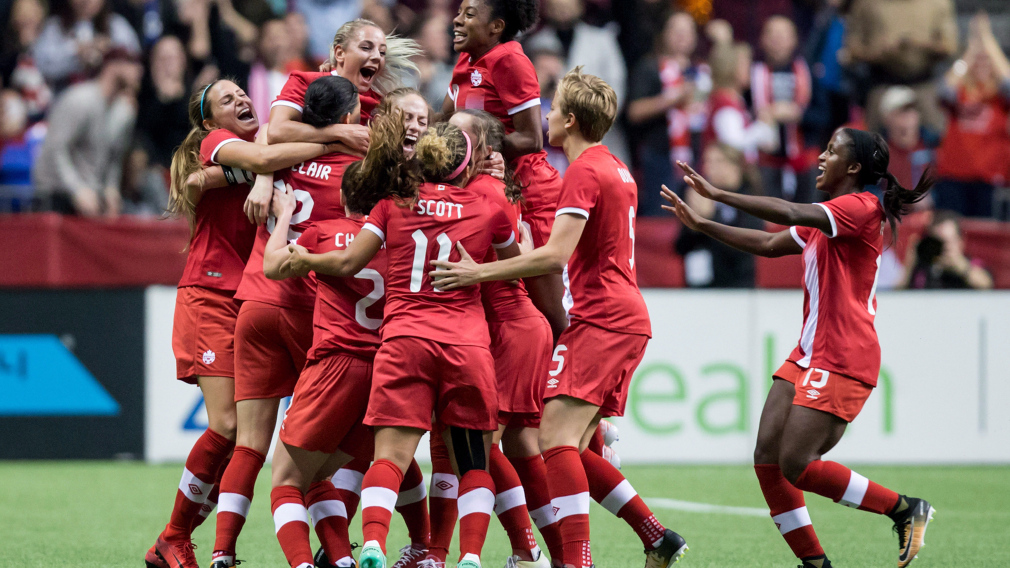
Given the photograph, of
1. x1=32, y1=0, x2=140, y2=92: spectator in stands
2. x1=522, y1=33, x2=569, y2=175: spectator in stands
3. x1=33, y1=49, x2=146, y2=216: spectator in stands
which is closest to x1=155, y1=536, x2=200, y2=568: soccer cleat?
x1=33, y1=49, x2=146, y2=216: spectator in stands

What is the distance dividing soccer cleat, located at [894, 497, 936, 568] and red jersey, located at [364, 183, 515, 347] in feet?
6.81

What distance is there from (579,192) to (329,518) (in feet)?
5.78

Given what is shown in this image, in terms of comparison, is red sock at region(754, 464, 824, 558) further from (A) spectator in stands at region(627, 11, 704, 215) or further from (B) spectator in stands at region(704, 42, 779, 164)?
→ (B) spectator in stands at region(704, 42, 779, 164)

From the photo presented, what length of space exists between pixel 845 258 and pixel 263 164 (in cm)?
262

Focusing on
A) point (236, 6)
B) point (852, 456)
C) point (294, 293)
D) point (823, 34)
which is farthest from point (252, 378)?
point (823, 34)

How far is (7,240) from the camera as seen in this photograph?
10070mm

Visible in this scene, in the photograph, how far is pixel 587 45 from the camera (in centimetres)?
1227

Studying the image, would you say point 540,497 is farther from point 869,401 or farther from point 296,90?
point 869,401

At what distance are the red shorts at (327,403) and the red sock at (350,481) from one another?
1.85 feet

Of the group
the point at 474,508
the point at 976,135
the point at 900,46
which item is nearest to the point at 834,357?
the point at 474,508

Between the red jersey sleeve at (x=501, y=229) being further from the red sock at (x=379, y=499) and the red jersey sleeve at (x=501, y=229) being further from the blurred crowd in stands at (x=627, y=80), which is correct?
the blurred crowd in stands at (x=627, y=80)

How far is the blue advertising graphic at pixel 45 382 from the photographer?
32.1 feet

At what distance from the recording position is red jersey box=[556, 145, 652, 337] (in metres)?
5.18

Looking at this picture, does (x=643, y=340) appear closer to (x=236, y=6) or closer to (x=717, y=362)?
(x=717, y=362)
